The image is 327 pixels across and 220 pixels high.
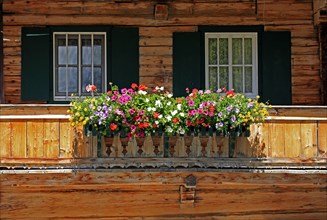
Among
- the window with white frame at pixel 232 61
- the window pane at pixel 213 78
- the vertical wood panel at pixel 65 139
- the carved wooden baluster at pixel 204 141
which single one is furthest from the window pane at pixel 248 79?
the vertical wood panel at pixel 65 139

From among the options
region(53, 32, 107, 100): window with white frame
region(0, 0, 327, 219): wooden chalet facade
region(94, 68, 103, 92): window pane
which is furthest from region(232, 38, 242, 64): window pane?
region(94, 68, 103, 92): window pane

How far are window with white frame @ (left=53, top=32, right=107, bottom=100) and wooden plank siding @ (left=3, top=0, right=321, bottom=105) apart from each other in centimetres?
36

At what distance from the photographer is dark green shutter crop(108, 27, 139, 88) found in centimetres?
1288

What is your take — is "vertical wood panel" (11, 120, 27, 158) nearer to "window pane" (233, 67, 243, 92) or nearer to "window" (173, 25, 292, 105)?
"window" (173, 25, 292, 105)

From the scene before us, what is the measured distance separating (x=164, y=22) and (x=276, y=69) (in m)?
2.61

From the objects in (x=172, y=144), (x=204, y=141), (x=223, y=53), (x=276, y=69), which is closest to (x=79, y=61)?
(x=223, y=53)

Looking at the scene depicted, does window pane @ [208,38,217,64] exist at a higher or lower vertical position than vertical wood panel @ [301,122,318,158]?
higher

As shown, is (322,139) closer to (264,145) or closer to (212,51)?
(264,145)

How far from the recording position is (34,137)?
10.4m

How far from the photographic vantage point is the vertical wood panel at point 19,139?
10.4 meters

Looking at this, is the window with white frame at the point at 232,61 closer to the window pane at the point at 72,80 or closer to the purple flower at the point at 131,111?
the window pane at the point at 72,80

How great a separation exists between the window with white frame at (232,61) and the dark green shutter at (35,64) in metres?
3.46

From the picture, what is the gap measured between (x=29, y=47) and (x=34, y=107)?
2.13m

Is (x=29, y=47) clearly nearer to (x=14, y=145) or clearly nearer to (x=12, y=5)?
(x=12, y=5)
